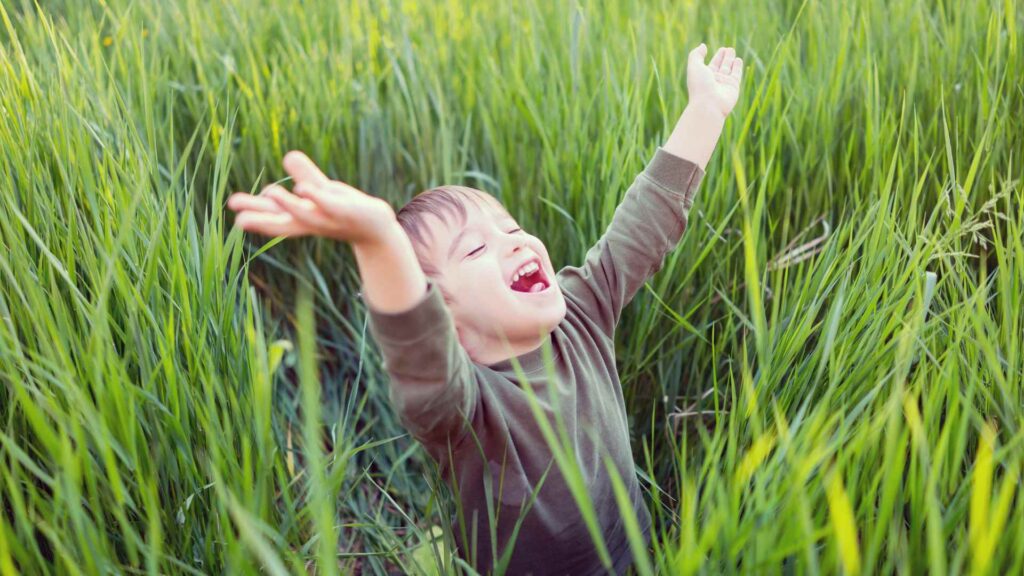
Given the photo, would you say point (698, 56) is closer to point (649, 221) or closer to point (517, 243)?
point (649, 221)

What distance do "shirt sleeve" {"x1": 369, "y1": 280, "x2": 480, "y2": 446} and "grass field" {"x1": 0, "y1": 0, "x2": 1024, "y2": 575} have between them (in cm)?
7

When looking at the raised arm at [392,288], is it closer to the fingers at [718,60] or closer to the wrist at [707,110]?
the wrist at [707,110]

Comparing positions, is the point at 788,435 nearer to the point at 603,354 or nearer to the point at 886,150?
the point at 603,354

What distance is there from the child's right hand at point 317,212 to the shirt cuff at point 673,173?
44 centimetres

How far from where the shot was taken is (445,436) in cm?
87

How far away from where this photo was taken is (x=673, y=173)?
1080 mm

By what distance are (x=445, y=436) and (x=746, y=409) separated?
29 cm

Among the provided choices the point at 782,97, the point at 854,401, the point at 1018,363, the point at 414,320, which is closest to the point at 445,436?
the point at 414,320

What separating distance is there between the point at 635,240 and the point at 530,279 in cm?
15

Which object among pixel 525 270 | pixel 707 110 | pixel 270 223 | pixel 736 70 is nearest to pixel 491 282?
pixel 525 270

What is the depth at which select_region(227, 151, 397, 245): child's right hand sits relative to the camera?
717 mm

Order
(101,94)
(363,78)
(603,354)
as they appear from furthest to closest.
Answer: (363,78) < (101,94) < (603,354)

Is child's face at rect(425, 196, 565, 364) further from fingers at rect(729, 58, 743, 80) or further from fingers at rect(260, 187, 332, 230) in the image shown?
fingers at rect(729, 58, 743, 80)

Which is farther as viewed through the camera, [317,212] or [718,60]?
[718,60]
